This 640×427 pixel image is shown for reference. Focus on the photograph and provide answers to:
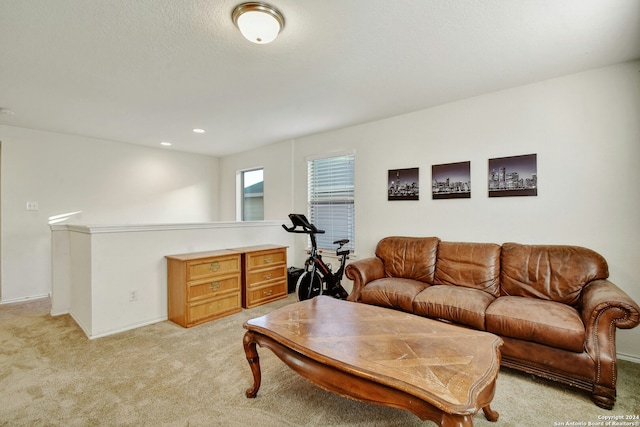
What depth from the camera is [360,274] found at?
3061 mm

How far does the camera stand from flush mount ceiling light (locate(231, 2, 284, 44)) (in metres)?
1.71

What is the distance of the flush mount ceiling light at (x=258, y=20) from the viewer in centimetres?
171

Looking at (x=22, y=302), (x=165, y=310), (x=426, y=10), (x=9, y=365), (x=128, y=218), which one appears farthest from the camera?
(x=128, y=218)

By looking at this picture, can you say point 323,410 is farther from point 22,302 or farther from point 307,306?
point 22,302

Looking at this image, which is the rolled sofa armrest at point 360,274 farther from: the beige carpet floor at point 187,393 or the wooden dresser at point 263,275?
the wooden dresser at point 263,275

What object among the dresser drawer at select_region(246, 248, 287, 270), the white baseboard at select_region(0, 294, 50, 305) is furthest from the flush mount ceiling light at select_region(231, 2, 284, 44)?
the white baseboard at select_region(0, 294, 50, 305)

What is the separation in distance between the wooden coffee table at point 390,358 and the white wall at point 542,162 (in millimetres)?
1690

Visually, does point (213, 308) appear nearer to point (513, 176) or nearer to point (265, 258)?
point (265, 258)

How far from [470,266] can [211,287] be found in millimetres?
2813

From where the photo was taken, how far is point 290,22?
1.87 meters

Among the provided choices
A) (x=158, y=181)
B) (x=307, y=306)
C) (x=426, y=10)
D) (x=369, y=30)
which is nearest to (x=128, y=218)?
(x=158, y=181)

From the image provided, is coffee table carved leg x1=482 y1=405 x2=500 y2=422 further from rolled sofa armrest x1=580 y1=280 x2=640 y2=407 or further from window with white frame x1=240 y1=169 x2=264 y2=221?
window with white frame x1=240 y1=169 x2=264 y2=221

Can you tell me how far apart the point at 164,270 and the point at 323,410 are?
99.5 inches

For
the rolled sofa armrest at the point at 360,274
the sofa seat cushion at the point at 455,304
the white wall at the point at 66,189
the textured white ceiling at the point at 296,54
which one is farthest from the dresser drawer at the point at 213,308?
the white wall at the point at 66,189
